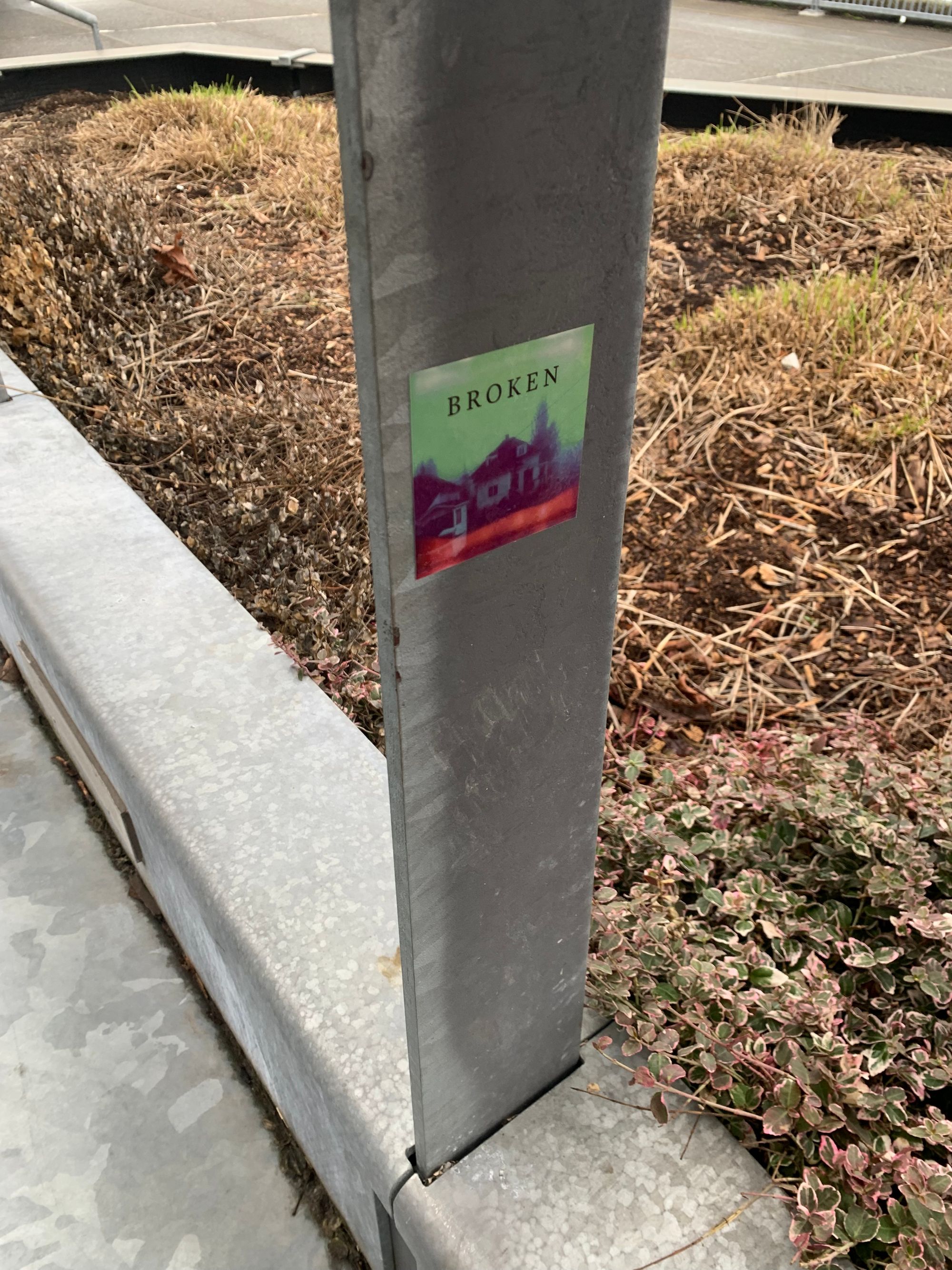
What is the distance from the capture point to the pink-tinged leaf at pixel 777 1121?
1.16 m

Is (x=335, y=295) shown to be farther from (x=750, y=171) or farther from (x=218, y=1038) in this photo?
(x=218, y=1038)

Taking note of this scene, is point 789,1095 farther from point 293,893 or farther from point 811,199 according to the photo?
point 811,199

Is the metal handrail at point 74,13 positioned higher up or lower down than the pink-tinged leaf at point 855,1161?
higher up

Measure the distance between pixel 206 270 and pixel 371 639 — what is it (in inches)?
88.6

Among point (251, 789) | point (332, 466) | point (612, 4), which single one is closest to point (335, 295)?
point (332, 466)

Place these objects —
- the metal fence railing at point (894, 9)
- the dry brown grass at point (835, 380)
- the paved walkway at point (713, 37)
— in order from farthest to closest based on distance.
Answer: the metal fence railing at point (894, 9), the paved walkway at point (713, 37), the dry brown grass at point (835, 380)

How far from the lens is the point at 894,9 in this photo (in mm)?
12258

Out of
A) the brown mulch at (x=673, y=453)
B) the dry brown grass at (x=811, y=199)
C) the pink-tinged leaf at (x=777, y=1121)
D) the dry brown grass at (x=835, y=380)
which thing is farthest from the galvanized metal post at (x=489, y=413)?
the dry brown grass at (x=811, y=199)

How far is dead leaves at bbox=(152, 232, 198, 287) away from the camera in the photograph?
3637 mm

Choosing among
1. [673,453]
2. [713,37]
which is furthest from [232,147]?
[713,37]

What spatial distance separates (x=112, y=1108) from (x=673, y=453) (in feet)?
7.02

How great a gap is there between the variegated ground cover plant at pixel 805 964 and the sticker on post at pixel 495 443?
0.80m

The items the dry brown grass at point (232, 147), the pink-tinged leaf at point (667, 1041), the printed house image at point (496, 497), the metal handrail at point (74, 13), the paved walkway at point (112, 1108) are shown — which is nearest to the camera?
the printed house image at point (496, 497)

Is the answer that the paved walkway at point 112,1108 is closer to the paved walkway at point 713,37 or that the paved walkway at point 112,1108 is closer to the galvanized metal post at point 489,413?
the galvanized metal post at point 489,413
